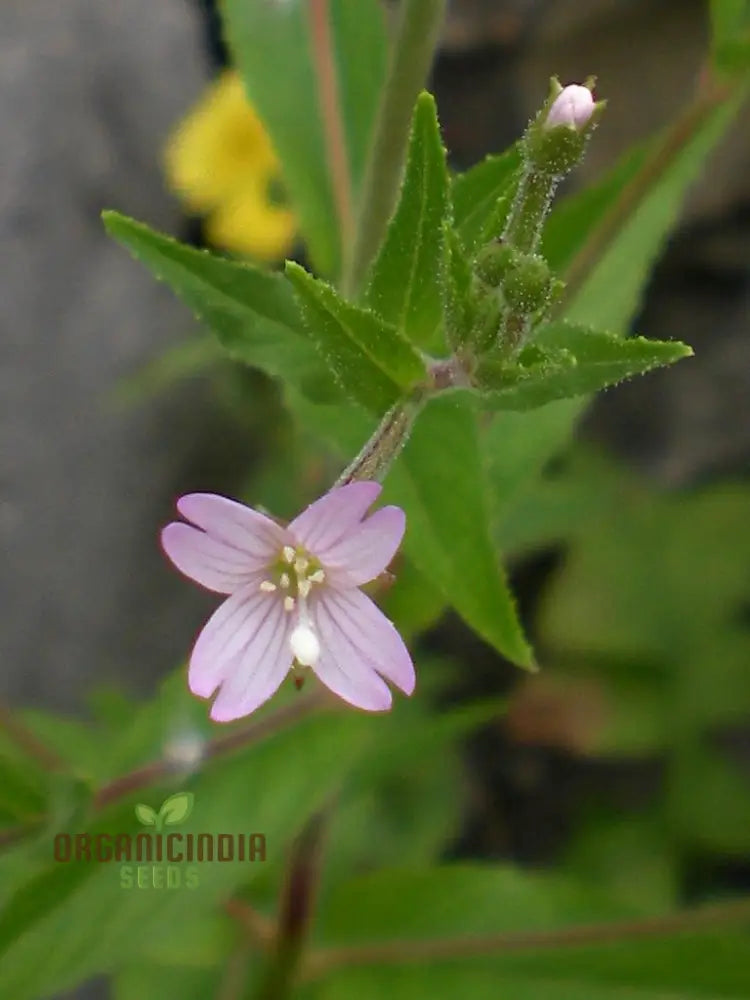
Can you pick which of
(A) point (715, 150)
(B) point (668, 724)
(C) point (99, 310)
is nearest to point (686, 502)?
(B) point (668, 724)

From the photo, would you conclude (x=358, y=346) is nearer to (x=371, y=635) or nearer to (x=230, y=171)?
(x=371, y=635)

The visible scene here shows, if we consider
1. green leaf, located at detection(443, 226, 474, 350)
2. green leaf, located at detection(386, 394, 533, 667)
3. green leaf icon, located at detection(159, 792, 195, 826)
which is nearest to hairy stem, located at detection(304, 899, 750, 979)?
green leaf icon, located at detection(159, 792, 195, 826)

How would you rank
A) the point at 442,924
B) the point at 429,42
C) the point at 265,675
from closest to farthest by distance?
the point at 265,675, the point at 429,42, the point at 442,924

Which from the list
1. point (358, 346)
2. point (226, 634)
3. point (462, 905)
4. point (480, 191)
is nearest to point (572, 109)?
point (480, 191)

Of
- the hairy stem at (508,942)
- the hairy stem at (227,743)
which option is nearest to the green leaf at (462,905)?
the hairy stem at (508,942)

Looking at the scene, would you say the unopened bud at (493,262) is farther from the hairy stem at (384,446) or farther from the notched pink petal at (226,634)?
the notched pink petal at (226,634)

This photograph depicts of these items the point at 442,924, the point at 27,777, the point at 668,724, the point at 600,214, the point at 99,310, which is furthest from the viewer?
the point at 99,310

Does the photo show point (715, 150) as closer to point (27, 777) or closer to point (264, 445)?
point (264, 445)
